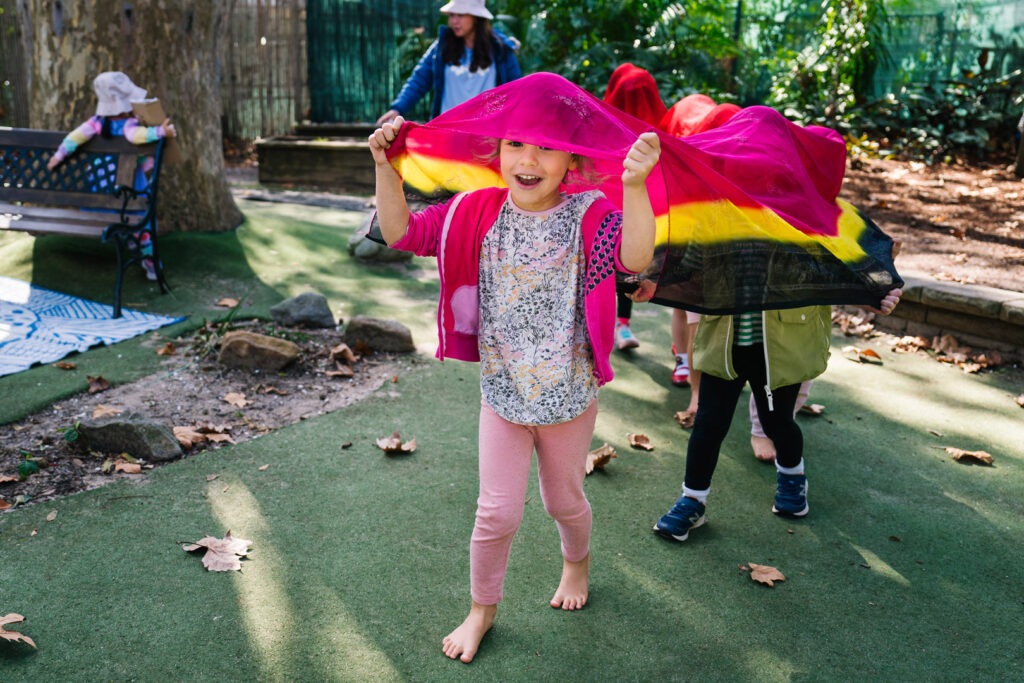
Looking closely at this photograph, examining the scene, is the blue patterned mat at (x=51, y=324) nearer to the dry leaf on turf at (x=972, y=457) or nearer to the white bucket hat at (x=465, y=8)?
the white bucket hat at (x=465, y=8)

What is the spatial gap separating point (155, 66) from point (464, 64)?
3025mm

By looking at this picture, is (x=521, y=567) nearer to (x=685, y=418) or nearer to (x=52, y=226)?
(x=685, y=418)

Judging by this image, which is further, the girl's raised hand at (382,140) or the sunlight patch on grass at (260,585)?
the sunlight patch on grass at (260,585)

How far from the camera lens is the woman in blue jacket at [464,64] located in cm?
587

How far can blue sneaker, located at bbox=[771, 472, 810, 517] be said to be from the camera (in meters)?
3.60

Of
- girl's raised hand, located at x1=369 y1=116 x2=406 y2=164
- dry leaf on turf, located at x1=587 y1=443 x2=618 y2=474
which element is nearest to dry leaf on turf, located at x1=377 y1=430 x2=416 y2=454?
dry leaf on turf, located at x1=587 y1=443 x2=618 y2=474

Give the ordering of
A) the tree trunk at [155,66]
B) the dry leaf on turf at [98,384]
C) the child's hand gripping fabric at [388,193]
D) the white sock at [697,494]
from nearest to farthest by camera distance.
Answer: the child's hand gripping fabric at [388,193] → the white sock at [697,494] → the dry leaf on turf at [98,384] → the tree trunk at [155,66]

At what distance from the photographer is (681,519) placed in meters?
3.39

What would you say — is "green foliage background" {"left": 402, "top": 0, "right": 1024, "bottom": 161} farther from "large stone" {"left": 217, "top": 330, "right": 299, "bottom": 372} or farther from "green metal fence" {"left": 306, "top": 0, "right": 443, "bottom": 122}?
"large stone" {"left": 217, "top": 330, "right": 299, "bottom": 372}

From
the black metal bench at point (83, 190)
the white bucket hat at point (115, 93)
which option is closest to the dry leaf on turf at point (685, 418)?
the black metal bench at point (83, 190)

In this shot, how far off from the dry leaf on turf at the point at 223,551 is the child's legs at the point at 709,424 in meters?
1.78

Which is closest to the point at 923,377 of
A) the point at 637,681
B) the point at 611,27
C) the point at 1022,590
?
the point at 1022,590

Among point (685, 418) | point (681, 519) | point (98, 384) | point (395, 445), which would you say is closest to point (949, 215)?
point (685, 418)

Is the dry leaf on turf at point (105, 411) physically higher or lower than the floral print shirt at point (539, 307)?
lower
